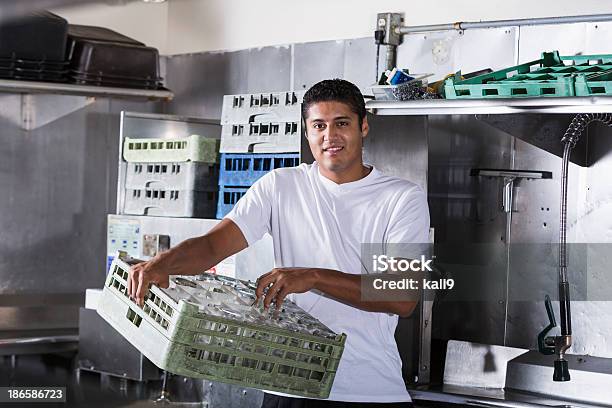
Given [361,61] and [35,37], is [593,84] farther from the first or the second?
[35,37]

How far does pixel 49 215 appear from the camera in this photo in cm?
623

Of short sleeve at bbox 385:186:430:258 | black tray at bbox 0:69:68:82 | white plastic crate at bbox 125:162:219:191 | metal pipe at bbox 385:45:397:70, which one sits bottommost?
short sleeve at bbox 385:186:430:258

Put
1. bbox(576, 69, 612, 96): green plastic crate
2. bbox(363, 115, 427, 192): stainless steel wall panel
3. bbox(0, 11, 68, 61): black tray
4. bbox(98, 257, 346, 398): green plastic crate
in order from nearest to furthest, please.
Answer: bbox(98, 257, 346, 398): green plastic crate → bbox(576, 69, 612, 96): green plastic crate → bbox(363, 115, 427, 192): stainless steel wall panel → bbox(0, 11, 68, 61): black tray

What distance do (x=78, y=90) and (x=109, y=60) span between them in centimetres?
27

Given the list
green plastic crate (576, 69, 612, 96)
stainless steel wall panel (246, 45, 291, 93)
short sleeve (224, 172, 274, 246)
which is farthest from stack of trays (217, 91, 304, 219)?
short sleeve (224, 172, 274, 246)

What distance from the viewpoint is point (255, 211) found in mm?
2680

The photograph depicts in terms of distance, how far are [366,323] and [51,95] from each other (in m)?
4.21

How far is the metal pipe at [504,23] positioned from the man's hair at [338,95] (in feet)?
6.35

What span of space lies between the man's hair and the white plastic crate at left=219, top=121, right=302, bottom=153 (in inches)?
66.8

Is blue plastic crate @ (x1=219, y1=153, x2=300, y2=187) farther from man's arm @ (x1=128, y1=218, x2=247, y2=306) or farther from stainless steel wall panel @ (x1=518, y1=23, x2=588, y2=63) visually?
man's arm @ (x1=128, y1=218, x2=247, y2=306)

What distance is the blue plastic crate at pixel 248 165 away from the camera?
4.51 m

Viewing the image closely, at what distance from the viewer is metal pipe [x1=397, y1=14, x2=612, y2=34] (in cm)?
420
